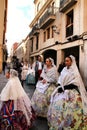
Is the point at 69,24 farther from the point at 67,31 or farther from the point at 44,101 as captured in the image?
the point at 44,101

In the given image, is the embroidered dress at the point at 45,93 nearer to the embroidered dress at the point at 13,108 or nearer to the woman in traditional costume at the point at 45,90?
the woman in traditional costume at the point at 45,90

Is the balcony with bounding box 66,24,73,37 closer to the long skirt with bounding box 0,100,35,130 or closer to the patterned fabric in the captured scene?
the patterned fabric

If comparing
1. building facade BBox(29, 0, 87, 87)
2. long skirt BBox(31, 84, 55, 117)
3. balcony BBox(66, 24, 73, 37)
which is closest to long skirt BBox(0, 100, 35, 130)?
long skirt BBox(31, 84, 55, 117)

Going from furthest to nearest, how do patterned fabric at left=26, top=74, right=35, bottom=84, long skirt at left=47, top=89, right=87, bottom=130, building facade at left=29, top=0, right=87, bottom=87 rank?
patterned fabric at left=26, top=74, right=35, bottom=84
building facade at left=29, top=0, right=87, bottom=87
long skirt at left=47, top=89, right=87, bottom=130

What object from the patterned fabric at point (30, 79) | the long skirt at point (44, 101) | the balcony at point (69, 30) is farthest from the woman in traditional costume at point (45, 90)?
the balcony at point (69, 30)

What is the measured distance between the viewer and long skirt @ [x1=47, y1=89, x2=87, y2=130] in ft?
14.3

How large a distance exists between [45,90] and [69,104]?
64.4 inches

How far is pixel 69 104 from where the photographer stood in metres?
4.44

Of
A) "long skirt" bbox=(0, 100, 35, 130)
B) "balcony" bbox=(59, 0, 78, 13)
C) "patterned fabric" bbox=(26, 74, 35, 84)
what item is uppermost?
"balcony" bbox=(59, 0, 78, 13)

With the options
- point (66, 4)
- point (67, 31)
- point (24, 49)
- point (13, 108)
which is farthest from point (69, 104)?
point (24, 49)

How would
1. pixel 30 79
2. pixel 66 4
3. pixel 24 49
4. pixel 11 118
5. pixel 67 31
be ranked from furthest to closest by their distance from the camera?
pixel 24 49
pixel 67 31
pixel 66 4
pixel 30 79
pixel 11 118

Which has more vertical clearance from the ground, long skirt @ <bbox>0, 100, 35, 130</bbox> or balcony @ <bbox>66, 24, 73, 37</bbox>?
balcony @ <bbox>66, 24, 73, 37</bbox>

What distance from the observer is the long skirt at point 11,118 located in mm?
4355

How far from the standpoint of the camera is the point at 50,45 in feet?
68.1
